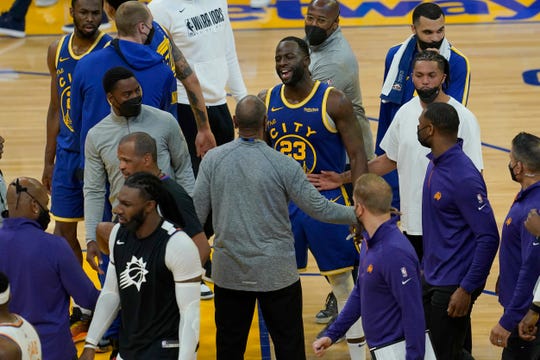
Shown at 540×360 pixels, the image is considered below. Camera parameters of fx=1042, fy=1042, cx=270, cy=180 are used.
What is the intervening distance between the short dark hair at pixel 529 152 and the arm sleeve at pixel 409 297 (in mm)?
888

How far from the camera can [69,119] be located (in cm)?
670

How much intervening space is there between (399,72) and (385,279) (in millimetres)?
2404

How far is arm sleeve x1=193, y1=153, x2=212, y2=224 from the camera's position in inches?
213

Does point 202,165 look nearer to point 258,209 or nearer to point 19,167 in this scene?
point 258,209

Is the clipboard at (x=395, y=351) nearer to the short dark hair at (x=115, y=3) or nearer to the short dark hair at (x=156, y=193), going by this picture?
the short dark hair at (x=156, y=193)

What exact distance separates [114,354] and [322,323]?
5.56 feet

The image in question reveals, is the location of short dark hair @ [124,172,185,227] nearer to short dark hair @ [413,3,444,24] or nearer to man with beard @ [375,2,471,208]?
man with beard @ [375,2,471,208]

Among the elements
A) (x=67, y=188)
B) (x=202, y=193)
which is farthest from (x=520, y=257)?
(x=67, y=188)

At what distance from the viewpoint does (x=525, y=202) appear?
512cm

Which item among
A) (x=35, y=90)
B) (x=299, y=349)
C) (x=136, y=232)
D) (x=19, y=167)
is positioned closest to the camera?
(x=136, y=232)

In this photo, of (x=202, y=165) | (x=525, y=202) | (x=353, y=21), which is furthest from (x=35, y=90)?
(x=525, y=202)

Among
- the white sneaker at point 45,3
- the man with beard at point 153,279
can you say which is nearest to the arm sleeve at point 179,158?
the man with beard at point 153,279

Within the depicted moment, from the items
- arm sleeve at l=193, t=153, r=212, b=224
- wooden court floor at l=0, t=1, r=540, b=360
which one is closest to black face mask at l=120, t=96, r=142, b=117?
arm sleeve at l=193, t=153, r=212, b=224

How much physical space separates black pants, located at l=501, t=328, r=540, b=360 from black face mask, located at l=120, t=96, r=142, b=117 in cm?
233
